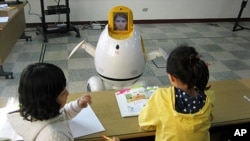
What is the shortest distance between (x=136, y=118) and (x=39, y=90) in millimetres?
531

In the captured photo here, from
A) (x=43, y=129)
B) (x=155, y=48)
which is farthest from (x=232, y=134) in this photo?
(x=155, y=48)

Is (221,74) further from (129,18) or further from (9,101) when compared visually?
(9,101)

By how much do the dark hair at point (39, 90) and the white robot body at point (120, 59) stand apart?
35.9 inches

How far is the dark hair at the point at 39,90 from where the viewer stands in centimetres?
79

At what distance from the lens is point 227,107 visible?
127 cm

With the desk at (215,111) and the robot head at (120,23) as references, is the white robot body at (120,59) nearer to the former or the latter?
the robot head at (120,23)

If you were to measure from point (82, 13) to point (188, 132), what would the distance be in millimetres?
3794

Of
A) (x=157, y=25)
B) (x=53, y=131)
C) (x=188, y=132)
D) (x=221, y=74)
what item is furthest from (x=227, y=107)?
(x=157, y=25)

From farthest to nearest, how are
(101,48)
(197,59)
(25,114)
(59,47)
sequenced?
(59,47), (101,48), (197,59), (25,114)

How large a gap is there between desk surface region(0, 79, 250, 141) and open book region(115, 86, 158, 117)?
3cm

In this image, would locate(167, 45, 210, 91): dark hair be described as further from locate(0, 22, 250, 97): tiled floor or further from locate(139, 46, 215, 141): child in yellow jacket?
locate(0, 22, 250, 97): tiled floor

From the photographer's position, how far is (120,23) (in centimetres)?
184

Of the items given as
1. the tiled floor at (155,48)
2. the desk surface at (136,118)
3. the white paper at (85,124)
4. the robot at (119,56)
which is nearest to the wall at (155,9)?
the tiled floor at (155,48)

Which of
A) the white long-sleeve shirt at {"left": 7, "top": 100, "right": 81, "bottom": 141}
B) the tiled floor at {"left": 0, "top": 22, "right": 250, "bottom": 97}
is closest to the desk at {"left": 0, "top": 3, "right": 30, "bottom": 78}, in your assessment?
the tiled floor at {"left": 0, "top": 22, "right": 250, "bottom": 97}
